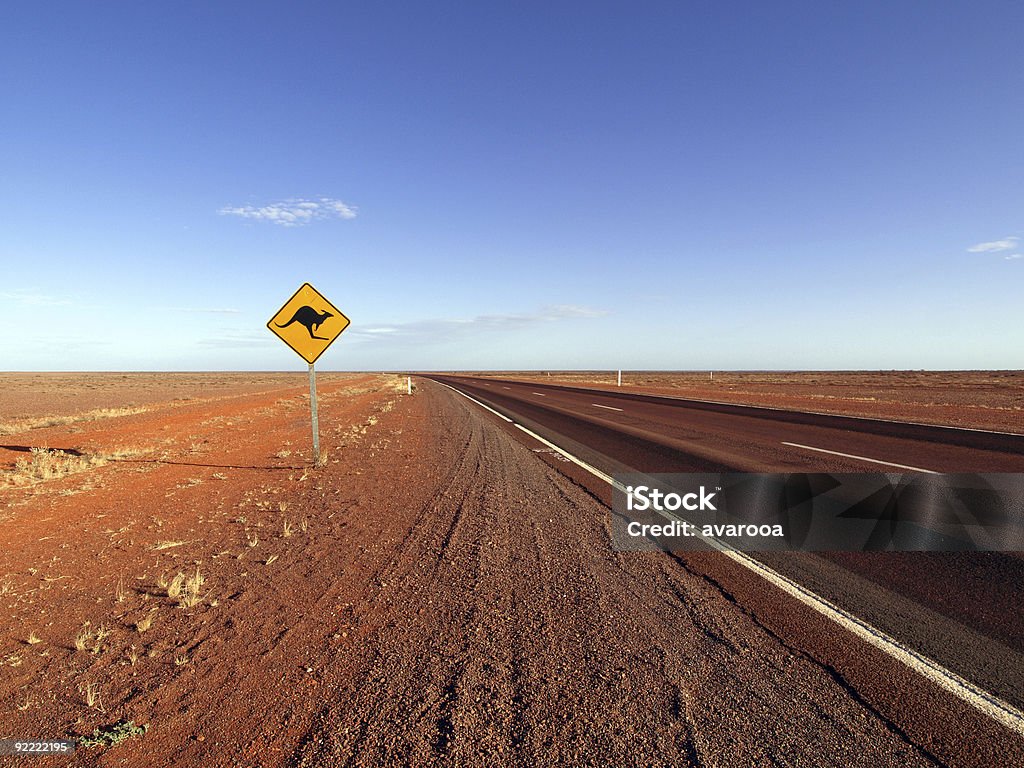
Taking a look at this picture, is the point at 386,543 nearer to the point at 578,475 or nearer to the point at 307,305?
the point at 578,475

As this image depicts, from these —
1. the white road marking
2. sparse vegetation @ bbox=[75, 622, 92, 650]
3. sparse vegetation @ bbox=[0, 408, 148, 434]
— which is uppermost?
the white road marking

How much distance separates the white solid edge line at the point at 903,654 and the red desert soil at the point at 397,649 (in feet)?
1.04

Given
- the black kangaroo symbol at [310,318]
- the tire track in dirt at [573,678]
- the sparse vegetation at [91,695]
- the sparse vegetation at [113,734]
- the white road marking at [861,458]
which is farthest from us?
the black kangaroo symbol at [310,318]

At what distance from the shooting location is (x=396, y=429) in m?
14.9

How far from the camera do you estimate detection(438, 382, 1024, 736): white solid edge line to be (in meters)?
2.36

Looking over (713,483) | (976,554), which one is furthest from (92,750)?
(713,483)

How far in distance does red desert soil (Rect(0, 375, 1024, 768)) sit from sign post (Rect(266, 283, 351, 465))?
330 centimetres

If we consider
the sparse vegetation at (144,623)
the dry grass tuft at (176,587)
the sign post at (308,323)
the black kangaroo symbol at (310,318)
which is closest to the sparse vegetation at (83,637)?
the sparse vegetation at (144,623)

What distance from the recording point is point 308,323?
348 inches

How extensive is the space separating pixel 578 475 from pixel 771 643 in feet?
16.9

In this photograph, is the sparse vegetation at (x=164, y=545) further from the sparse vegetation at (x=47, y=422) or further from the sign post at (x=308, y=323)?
the sparse vegetation at (x=47, y=422)

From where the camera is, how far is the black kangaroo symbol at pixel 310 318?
8781 millimetres

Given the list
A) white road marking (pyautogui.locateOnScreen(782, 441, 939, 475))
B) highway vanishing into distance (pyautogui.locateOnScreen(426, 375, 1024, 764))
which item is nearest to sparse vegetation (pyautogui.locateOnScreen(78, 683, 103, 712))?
highway vanishing into distance (pyautogui.locateOnScreen(426, 375, 1024, 764))

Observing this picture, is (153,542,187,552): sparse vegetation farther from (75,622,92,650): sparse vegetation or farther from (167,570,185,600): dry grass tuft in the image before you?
(75,622,92,650): sparse vegetation
